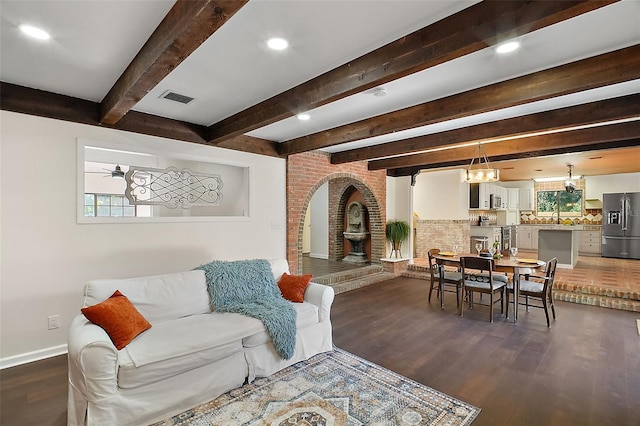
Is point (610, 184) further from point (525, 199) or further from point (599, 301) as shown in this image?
point (599, 301)

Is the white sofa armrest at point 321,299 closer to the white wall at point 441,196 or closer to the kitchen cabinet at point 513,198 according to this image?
the white wall at point 441,196

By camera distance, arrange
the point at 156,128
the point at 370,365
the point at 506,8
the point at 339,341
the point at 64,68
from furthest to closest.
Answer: the point at 156,128, the point at 339,341, the point at 370,365, the point at 64,68, the point at 506,8

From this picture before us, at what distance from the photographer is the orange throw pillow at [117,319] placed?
2236 millimetres

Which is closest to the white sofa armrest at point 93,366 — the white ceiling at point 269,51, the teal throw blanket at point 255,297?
the teal throw blanket at point 255,297

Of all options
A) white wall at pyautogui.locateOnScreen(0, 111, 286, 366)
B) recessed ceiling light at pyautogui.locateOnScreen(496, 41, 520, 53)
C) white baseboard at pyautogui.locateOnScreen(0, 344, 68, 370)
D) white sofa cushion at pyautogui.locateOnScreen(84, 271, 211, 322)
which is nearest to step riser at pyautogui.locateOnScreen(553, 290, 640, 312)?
recessed ceiling light at pyautogui.locateOnScreen(496, 41, 520, 53)

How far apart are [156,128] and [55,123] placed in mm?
952

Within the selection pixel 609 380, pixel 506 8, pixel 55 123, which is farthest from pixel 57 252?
pixel 609 380

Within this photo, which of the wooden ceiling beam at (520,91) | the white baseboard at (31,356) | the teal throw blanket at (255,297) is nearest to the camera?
the wooden ceiling beam at (520,91)

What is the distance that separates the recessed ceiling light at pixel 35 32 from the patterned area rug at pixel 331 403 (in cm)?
265

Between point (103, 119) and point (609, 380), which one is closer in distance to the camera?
point (609, 380)

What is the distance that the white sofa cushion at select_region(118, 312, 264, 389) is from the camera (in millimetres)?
2080

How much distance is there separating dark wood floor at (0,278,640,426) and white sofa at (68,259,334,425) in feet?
1.55

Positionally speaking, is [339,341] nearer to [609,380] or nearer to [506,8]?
[609,380]

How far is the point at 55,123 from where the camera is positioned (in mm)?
3184
